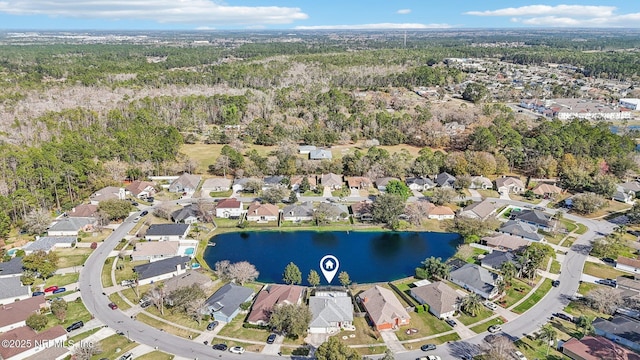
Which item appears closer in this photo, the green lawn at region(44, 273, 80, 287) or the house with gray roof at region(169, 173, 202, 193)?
the green lawn at region(44, 273, 80, 287)

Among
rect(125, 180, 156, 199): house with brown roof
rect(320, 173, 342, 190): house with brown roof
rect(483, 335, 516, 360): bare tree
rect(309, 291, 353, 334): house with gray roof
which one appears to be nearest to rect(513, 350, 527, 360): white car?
rect(483, 335, 516, 360): bare tree

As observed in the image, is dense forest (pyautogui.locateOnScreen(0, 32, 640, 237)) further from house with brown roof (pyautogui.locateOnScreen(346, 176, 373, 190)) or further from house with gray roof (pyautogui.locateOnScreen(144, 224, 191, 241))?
house with gray roof (pyautogui.locateOnScreen(144, 224, 191, 241))

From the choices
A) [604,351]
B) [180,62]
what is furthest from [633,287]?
[180,62]

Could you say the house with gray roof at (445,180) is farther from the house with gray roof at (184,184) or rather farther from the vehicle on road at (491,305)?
the house with gray roof at (184,184)

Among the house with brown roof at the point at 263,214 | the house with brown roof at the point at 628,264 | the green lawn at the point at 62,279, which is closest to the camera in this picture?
the green lawn at the point at 62,279

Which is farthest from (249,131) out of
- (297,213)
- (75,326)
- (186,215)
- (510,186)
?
(75,326)

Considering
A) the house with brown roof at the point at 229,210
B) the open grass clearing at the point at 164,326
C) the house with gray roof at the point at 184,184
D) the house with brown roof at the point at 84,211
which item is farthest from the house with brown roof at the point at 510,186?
the house with brown roof at the point at 84,211
